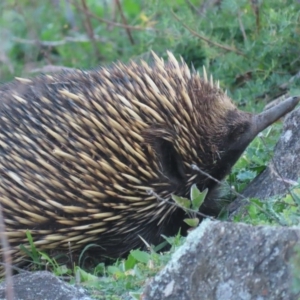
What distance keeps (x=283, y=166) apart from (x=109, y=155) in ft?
3.18

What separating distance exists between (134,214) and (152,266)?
78 cm

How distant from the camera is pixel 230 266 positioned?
127 inches

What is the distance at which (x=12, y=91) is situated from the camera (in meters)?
4.86

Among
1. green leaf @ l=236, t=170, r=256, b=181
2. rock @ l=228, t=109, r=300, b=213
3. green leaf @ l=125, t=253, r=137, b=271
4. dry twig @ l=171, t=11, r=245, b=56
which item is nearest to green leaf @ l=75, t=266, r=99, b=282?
green leaf @ l=125, t=253, r=137, b=271

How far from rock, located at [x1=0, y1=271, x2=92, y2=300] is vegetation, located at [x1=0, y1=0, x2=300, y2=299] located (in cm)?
11

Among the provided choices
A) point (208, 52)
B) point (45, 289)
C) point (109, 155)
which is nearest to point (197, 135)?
point (109, 155)

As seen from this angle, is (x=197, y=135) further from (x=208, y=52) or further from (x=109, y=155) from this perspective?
(x=208, y=52)

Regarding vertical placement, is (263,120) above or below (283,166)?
above

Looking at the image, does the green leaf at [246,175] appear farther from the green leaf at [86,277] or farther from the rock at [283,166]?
the green leaf at [86,277]

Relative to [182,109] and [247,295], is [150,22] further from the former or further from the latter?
[247,295]

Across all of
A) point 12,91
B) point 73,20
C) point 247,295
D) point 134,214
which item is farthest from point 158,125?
point 73,20

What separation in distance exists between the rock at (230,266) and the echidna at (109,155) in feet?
4.45

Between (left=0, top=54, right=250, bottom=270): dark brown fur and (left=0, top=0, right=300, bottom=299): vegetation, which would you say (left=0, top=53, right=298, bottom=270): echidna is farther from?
(left=0, top=0, right=300, bottom=299): vegetation

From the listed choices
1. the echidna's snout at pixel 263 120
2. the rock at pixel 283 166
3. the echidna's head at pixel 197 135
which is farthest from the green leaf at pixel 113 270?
the echidna's snout at pixel 263 120
